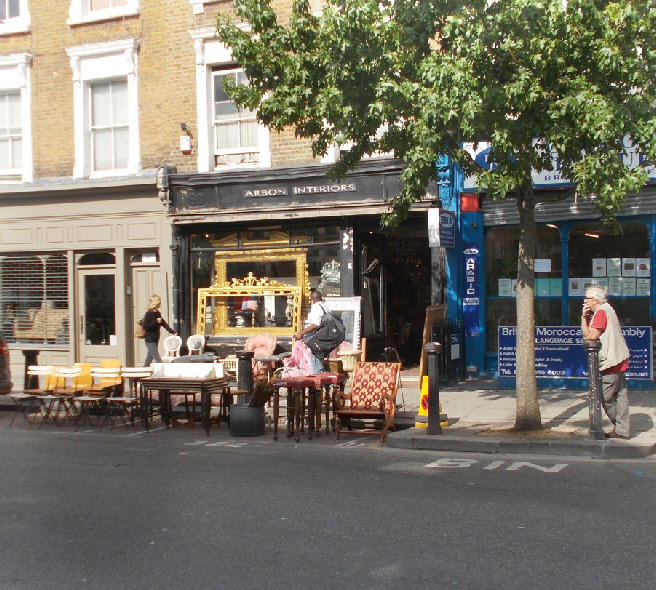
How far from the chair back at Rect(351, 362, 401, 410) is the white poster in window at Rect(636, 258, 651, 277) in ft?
18.3

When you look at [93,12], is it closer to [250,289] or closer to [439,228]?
[250,289]

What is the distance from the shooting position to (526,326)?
10.4m

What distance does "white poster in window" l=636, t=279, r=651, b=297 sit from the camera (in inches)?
562

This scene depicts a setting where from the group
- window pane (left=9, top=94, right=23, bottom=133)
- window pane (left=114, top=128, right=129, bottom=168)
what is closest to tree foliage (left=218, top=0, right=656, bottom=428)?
window pane (left=114, top=128, right=129, bottom=168)

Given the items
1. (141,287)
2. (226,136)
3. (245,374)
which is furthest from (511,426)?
(141,287)

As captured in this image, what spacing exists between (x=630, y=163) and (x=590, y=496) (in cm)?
840

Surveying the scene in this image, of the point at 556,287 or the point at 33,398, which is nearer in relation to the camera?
the point at 33,398

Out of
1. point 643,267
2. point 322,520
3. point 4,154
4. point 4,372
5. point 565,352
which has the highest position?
point 4,154

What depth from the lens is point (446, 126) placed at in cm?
969

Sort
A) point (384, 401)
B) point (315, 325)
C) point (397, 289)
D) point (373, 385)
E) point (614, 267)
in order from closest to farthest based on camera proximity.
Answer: point (384, 401)
point (373, 385)
point (315, 325)
point (614, 267)
point (397, 289)

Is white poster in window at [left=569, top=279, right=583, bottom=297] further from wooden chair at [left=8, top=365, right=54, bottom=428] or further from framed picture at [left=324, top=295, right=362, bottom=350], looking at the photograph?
wooden chair at [left=8, top=365, right=54, bottom=428]

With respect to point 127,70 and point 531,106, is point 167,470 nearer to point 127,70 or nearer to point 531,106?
point 531,106

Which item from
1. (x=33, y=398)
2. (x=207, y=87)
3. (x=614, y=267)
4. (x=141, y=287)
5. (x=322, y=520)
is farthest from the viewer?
(x=141, y=287)

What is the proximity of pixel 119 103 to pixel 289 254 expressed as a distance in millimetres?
5324
